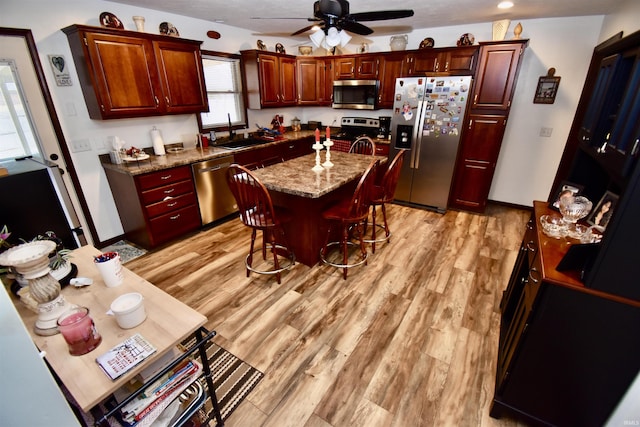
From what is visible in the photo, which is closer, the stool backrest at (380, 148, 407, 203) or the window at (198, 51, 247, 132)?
the stool backrest at (380, 148, 407, 203)

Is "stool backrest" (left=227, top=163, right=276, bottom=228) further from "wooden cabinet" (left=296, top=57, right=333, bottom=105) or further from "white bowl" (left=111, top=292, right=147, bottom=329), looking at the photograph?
"wooden cabinet" (left=296, top=57, right=333, bottom=105)

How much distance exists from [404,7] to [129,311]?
3.59 m

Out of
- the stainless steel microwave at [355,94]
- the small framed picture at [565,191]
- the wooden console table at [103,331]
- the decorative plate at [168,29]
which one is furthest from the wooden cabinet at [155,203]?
the small framed picture at [565,191]

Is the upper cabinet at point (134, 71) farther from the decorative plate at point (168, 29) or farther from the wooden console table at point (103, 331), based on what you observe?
the wooden console table at point (103, 331)

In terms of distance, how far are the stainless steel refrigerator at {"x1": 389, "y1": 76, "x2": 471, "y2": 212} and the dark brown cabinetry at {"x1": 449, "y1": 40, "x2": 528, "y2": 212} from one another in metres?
0.23

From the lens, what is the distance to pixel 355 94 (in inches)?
181

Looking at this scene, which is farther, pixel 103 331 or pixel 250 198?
pixel 250 198

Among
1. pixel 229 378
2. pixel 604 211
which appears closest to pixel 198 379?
pixel 229 378

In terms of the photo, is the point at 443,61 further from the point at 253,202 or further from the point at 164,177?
the point at 164,177

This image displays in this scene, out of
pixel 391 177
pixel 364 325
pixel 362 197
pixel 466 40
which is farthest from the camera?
pixel 466 40

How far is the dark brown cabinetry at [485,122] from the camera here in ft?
11.0

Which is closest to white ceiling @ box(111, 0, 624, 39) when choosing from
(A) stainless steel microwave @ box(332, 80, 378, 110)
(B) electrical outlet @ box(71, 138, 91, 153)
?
(A) stainless steel microwave @ box(332, 80, 378, 110)

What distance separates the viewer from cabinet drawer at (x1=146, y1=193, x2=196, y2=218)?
2.96m

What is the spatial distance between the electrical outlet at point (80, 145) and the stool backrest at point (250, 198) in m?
1.75
